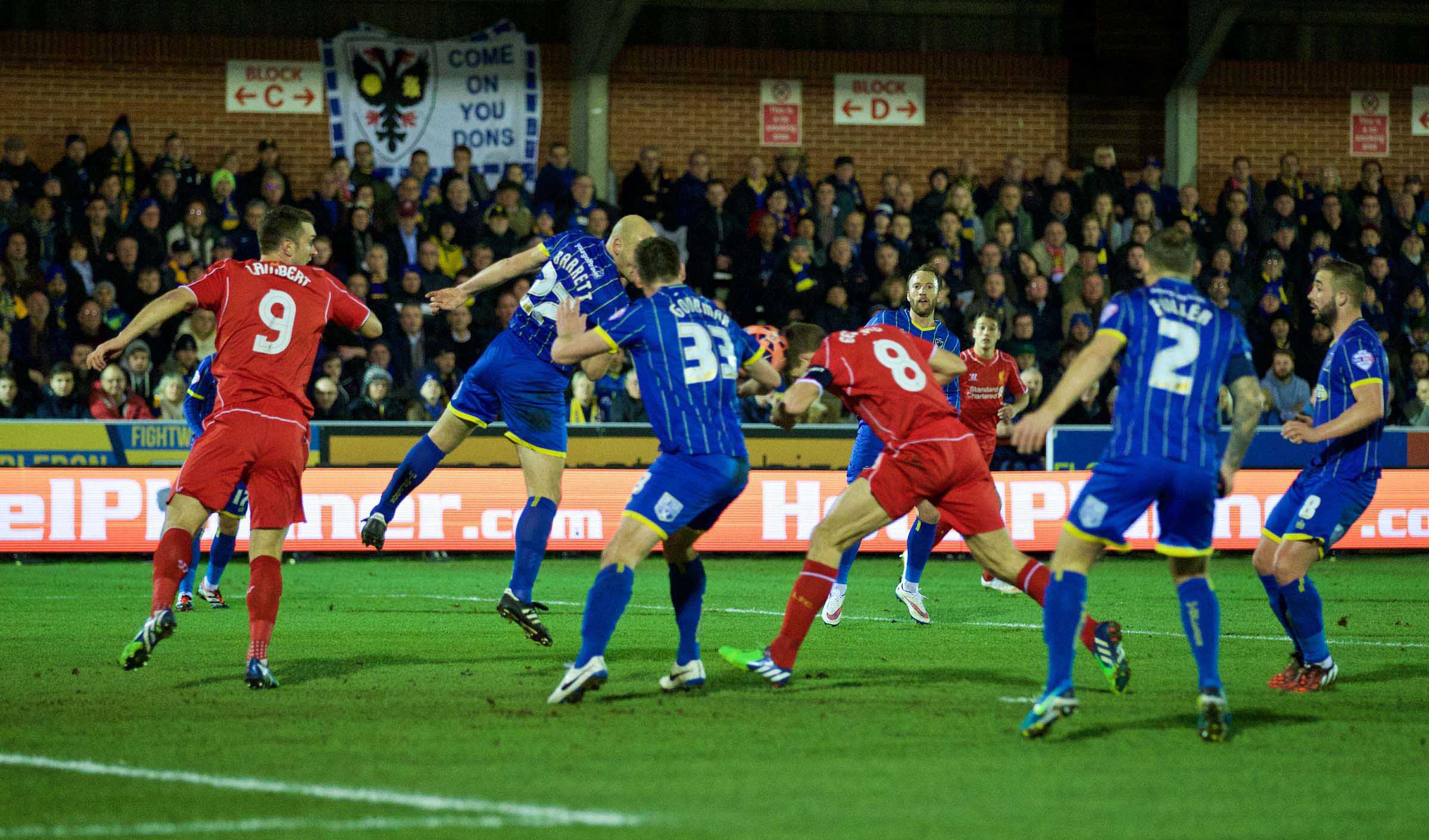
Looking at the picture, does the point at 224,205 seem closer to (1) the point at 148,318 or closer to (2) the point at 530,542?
(2) the point at 530,542

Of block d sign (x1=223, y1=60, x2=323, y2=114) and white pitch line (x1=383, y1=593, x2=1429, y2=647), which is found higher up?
block d sign (x1=223, y1=60, x2=323, y2=114)

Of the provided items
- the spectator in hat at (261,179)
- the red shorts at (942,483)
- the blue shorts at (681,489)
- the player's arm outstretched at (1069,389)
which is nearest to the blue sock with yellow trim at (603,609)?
the blue shorts at (681,489)

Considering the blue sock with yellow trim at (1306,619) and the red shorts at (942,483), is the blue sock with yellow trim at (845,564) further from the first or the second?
the blue sock with yellow trim at (1306,619)

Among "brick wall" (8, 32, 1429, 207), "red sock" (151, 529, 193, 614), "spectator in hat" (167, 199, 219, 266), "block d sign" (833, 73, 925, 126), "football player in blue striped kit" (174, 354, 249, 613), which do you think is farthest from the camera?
"block d sign" (833, 73, 925, 126)

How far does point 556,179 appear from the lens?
2108cm

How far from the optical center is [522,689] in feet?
26.4

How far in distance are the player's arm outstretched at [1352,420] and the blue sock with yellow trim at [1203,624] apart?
4.77 feet

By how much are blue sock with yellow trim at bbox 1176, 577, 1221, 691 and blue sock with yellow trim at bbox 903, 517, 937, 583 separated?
4364 mm

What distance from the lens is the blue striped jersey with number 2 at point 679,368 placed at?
7.59m

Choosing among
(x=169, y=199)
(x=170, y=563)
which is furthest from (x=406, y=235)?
(x=170, y=563)

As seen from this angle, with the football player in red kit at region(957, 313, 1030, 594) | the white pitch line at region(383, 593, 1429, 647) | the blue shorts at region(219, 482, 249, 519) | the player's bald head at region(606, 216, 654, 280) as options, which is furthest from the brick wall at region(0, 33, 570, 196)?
the player's bald head at region(606, 216, 654, 280)

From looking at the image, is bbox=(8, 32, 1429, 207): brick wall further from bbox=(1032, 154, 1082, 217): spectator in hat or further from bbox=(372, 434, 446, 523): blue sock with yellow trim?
bbox=(372, 434, 446, 523): blue sock with yellow trim

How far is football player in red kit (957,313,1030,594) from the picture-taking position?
1244 centimetres

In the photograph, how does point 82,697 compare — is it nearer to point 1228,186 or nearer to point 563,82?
point 563,82
